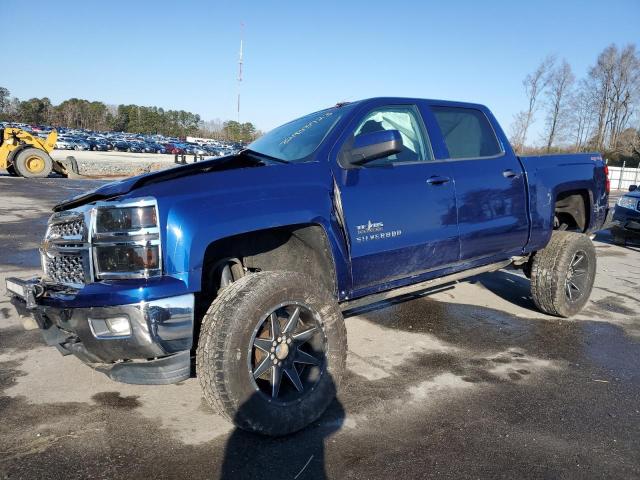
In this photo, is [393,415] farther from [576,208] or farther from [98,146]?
[98,146]

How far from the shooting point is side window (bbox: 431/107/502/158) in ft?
13.8

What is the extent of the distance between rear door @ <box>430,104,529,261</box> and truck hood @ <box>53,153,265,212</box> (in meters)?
1.69

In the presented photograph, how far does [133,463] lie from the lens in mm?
2590

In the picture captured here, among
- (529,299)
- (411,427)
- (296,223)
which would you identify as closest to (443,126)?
(296,223)

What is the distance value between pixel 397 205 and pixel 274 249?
35.7 inches

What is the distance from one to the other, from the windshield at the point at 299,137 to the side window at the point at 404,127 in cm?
23

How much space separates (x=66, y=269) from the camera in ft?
9.46

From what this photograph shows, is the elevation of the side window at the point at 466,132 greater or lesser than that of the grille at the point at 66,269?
greater

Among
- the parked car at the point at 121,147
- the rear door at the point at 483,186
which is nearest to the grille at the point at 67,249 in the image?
the rear door at the point at 483,186

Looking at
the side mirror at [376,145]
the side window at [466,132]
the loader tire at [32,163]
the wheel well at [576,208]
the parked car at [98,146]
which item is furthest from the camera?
the parked car at [98,146]

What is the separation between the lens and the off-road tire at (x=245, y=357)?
2582 millimetres

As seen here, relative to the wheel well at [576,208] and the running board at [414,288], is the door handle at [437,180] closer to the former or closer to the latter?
the running board at [414,288]

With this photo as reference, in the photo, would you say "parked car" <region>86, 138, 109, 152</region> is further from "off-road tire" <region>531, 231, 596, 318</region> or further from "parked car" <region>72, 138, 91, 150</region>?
"off-road tire" <region>531, 231, 596, 318</region>

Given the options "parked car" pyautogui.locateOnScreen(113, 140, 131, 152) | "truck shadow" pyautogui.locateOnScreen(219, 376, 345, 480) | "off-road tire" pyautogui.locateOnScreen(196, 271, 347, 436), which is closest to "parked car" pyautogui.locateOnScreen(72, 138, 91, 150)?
"parked car" pyautogui.locateOnScreen(113, 140, 131, 152)
